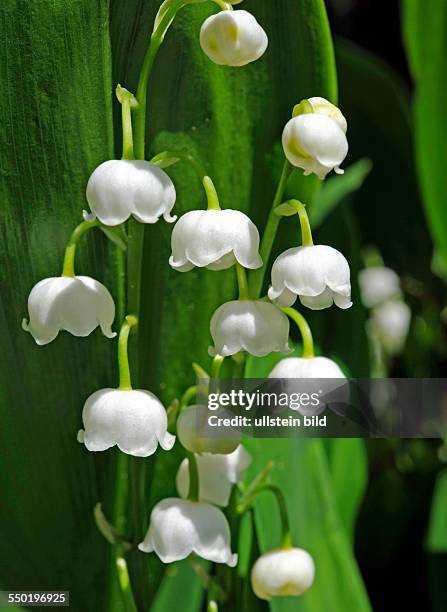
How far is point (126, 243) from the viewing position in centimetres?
50

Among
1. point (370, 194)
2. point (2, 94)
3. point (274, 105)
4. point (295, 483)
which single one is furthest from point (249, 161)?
point (370, 194)

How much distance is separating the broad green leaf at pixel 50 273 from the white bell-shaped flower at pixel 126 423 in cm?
11

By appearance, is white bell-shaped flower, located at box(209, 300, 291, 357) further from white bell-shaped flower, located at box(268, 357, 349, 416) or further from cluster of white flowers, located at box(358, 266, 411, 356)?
cluster of white flowers, located at box(358, 266, 411, 356)

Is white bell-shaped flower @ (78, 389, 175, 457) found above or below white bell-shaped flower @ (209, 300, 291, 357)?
below

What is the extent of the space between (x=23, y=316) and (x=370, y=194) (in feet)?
2.35

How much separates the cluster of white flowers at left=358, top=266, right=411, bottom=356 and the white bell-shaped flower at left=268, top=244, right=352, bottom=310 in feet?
2.05

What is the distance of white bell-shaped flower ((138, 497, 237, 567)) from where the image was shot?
0.49 meters

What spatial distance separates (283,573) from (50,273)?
249 mm

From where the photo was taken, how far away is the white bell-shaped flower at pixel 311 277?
45 centimetres

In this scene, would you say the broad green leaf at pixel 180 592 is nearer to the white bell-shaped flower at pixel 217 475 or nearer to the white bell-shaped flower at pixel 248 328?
the white bell-shaped flower at pixel 217 475

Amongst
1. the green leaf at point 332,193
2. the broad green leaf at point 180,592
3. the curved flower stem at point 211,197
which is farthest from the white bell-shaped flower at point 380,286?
the curved flower stem at point 211,197

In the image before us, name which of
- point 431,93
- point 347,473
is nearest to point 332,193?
point 431,93

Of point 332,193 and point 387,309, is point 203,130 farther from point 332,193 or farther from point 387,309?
point 387,309

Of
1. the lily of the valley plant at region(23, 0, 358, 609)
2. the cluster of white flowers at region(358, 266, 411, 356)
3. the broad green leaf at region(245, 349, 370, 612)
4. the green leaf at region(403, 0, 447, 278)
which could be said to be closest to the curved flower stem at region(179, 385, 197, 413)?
the lily of the valley plant at region(23, 0, 358, 609)
